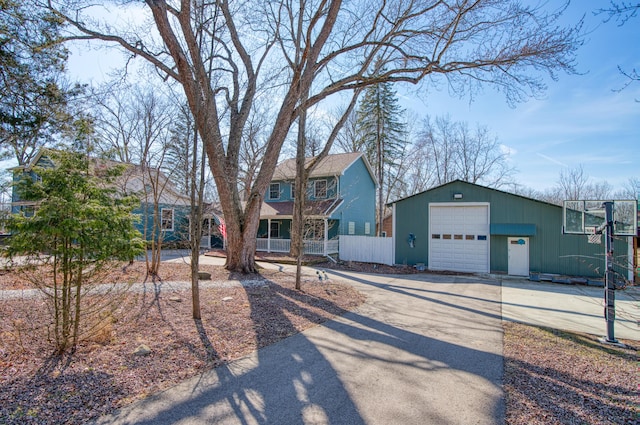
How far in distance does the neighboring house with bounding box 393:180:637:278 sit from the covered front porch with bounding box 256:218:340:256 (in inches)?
149

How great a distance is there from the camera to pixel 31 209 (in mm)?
3822

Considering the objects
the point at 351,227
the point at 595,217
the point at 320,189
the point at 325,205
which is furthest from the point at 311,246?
→ the point at 595,217

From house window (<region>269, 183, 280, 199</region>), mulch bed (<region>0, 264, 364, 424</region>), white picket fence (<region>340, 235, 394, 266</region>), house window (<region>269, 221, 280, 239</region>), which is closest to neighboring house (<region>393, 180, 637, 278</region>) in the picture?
white picket fence (<region>340, 235, 394, 266</region>)

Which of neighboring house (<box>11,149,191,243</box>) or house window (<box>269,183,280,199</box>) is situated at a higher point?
house window (<box>269,183,280,199</box>)

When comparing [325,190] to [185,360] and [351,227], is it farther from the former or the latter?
[185,360]

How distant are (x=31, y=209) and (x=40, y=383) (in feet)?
6.19

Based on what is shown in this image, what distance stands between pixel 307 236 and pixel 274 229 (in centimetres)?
341

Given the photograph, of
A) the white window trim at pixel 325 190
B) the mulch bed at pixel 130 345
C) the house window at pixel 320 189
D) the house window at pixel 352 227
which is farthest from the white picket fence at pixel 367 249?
the mulch bed at pixel 130 345

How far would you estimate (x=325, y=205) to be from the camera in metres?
18.9

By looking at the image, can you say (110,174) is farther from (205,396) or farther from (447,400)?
(447,400)

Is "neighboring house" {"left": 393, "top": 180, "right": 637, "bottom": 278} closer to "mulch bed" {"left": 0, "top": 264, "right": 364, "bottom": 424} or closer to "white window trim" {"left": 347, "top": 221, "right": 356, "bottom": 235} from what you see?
"white window trim" {"left": 347, "top": 221, "right": 356, "bottom": 235}

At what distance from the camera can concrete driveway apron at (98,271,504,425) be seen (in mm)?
3031

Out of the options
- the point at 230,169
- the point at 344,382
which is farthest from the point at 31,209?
Answer: the point at 230,169

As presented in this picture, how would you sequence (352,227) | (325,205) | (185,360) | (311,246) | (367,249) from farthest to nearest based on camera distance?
(352,227) → (325,205) → (311,246) → (367,249) → (185,360)
